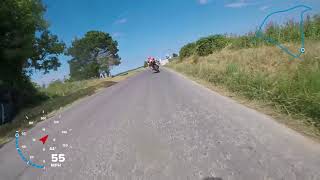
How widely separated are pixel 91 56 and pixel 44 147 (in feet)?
220

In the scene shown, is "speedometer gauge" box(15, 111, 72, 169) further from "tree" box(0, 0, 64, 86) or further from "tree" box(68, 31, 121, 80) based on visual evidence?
"tree" box(68, 31, 121, 80)

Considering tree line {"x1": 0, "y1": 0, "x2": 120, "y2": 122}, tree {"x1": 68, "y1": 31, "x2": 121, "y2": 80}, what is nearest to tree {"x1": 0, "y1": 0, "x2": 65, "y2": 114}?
tree line {"x1": 0, "y1": 0, "x2": 120, "y2": 122}

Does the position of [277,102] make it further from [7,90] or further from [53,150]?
[7,90]

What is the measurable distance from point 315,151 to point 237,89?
19.0 feet

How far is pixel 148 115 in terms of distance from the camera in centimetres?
739

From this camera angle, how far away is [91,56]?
7038cm

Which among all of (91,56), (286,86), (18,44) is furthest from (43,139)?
(91,56)

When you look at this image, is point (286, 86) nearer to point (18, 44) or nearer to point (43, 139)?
point (43, 139)

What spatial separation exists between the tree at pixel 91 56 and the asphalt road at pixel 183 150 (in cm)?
6268

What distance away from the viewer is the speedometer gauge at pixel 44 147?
4.85 m

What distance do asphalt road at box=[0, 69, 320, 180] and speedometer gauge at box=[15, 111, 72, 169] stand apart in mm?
61

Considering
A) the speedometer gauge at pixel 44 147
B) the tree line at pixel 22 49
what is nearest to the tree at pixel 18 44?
the tree line at pixel 22 49

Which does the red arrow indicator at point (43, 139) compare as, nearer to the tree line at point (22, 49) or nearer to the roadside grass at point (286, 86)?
the roadside grass at point (286, 86)

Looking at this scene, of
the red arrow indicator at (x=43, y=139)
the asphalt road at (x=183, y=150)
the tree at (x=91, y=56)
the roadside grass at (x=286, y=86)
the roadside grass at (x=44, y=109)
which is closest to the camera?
the asphalt road at (x=183, y=150)
